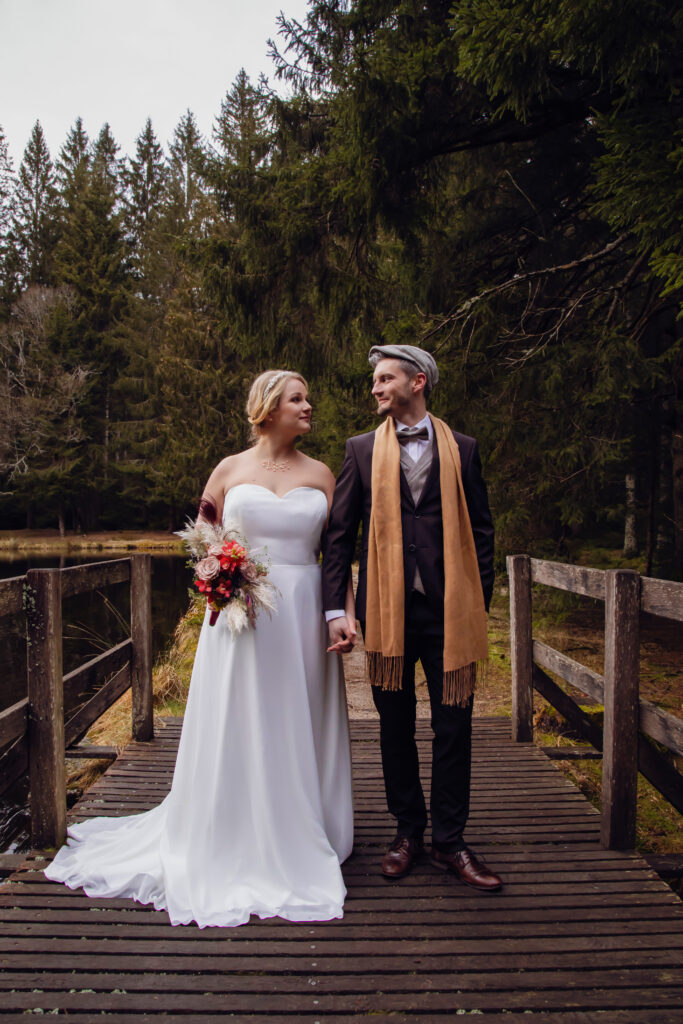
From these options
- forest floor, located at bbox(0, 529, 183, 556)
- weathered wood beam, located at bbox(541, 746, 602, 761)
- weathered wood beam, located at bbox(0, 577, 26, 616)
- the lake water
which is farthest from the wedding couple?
forest floor, located at bbox(0, 529, 183, 556)

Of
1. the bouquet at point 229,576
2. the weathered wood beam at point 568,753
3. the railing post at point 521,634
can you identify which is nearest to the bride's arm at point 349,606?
the bouquet at point 229,576

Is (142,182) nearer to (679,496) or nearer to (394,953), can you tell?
(679,496)

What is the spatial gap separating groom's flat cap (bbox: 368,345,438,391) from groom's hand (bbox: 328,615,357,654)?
1039 mm

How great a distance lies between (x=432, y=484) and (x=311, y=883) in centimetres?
163

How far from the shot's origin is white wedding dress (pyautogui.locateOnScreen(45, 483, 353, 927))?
2.68 m

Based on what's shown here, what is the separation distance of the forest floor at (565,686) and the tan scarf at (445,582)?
8.58 ft

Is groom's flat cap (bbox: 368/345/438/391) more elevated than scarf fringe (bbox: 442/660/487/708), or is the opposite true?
groom's flat cap (bbox: 368/345/438/391)

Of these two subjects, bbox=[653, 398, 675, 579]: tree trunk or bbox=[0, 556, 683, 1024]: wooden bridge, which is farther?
bbox=[653, 398, 675, 579]: tree trunk

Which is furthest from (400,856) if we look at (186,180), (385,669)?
(186,180)

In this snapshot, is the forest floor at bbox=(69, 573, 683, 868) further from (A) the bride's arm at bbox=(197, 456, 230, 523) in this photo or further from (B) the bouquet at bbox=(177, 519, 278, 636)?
(B) the bouquet at bbox=(177, 519, 278, 636)

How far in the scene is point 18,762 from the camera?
3.10 metres

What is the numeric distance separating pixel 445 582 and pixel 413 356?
931 mm

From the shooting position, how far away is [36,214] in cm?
3331

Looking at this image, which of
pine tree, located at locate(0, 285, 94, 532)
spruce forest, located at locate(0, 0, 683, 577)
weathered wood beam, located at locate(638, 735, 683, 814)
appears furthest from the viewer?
pine tree, located at locate(0, 285, 94, 532)
